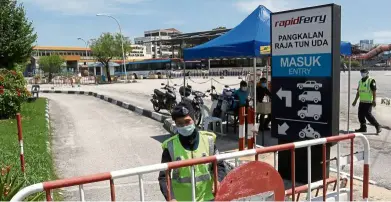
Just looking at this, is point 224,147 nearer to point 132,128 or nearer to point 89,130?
point 132,128

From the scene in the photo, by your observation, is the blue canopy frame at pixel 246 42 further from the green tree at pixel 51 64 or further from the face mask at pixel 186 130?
the green tree at pixel 51 64

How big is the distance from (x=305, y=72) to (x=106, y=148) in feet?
16.6

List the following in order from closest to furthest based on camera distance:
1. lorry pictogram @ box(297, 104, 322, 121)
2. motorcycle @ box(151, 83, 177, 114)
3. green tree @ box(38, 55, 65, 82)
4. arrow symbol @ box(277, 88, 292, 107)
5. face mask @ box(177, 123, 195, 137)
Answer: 1. face mask @ box(177, 123, 195, 137)
2. lorry pictogram @ box(297, 104, 322, 121)
3. arrow symbol @ box(277, 88, 292, 107)
4. motorcycle @ box(151, 83, 177, 114)
5. green tree @ box(38, 55, 65, 82)

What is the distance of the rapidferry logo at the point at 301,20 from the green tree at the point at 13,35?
45.3 ft

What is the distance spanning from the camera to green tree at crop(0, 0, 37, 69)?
52.3ft

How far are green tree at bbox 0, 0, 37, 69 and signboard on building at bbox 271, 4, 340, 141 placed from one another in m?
13.8

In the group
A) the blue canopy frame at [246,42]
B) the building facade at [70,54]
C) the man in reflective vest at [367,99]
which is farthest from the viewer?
the building facade at [70,54]

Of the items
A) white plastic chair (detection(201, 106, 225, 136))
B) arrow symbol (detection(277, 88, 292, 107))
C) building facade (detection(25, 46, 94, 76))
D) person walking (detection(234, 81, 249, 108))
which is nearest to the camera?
arrow symbol (detection(277, 88, 292, 107))

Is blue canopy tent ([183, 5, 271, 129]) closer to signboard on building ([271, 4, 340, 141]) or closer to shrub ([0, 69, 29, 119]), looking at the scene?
signboard on building ([271, 4, 340, 141])

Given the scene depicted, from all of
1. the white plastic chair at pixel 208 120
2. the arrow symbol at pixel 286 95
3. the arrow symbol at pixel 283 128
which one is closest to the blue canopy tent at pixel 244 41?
the white plastic chair at pixel 208 120

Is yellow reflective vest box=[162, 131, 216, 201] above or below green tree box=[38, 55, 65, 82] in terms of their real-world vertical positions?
below

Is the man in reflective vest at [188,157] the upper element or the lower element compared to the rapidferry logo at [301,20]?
lower

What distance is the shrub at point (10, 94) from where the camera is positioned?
12.2 metres

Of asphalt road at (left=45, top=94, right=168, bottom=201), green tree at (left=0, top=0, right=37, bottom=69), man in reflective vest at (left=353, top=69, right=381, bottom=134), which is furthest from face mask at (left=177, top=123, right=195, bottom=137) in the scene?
green tree at (left=0, top=0, right=37, bottom=69)
